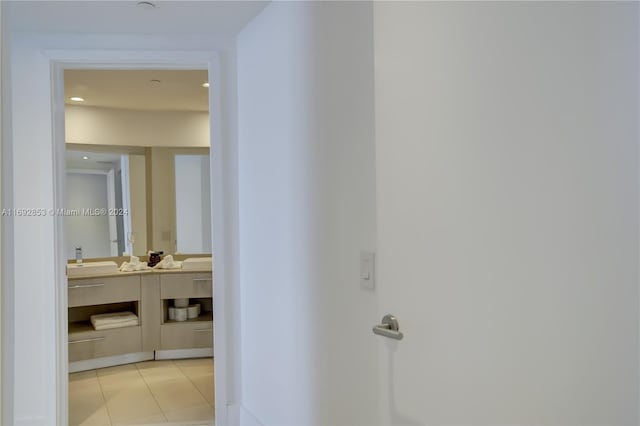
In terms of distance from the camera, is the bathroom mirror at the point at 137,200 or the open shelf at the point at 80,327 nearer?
the open shelf at the point at 80,327

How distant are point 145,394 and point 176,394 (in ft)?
0.75

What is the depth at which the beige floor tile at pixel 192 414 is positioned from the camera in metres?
3.12

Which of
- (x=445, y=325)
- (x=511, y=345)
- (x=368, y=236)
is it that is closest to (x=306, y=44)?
(x=368, y=236)

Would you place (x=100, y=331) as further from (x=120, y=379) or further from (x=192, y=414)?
(x=192, y=414)

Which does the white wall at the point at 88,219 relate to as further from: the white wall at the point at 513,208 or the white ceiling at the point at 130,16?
the white wall at the point at 513,208

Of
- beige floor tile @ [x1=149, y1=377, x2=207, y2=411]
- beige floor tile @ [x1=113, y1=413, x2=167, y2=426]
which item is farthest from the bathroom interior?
beige floor tile @ [x1=113, y1=413, x2=167, y2=426]

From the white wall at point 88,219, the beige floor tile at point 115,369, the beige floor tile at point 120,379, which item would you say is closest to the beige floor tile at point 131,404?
the beige floor tile at point 120,379

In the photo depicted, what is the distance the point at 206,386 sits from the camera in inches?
149

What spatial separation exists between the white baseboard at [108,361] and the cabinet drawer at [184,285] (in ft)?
1.88

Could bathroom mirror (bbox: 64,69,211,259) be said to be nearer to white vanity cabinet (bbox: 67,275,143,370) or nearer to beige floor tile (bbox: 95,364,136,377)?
white vanity cabinet (bbox: 67,275,143,370)

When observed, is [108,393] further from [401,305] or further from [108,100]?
[401,305]

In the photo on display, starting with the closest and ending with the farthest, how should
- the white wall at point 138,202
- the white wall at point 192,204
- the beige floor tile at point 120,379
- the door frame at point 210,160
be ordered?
the door frame at point 210,160, the beige floor tile at point 120,379, the white wall at point 138,202, the white wall at point 192,204

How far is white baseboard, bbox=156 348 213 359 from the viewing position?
4.62 m

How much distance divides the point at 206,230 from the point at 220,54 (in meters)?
2.65
